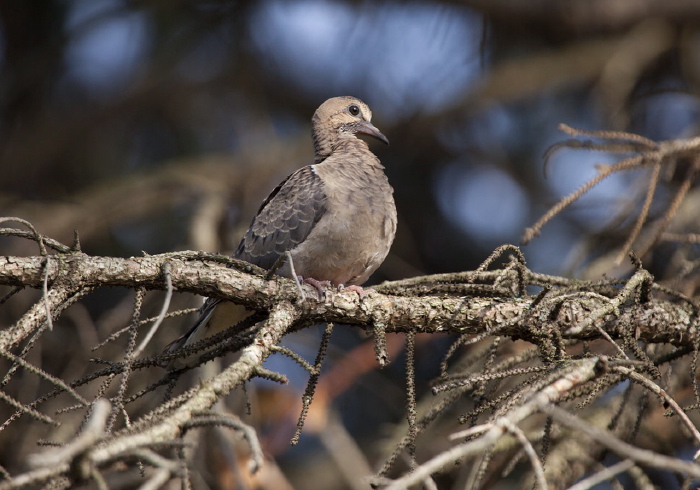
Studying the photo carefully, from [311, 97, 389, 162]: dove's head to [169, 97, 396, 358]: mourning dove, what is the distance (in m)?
0.28

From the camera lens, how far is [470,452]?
150cm

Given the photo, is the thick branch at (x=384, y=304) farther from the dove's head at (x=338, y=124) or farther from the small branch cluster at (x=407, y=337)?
→ the dove's head at (x=338, y=124)

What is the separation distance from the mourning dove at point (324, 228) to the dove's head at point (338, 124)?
28cm

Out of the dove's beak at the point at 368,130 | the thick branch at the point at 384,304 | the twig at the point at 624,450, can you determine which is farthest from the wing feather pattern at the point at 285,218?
the twig at the point at 624,450

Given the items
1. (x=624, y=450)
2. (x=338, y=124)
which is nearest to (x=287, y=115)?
(x=338, y=124)

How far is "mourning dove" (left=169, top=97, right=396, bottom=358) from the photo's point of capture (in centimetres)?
362

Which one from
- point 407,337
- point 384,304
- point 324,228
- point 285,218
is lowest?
point 407,337

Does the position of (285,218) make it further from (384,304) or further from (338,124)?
(384,304)

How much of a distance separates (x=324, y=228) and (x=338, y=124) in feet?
3.85

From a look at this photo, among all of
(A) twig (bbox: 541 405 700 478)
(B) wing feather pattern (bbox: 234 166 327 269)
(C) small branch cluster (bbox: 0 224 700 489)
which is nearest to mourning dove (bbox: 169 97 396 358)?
(B) wing feather pattern (bbox: 234 166 327 269)

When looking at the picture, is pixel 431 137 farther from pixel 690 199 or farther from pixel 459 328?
pixel 459 328

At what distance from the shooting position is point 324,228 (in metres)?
3.64

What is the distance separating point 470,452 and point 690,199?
3.11m

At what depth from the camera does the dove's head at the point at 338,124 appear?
454 cm
